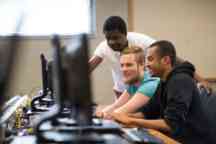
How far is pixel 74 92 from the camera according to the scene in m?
1.09

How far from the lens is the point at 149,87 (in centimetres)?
238

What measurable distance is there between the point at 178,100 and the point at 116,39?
1.06 metres

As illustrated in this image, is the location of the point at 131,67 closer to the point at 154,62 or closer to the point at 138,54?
the point at 138,54

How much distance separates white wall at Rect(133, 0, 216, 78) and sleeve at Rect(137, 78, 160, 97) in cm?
230

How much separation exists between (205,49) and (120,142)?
361 centimetres

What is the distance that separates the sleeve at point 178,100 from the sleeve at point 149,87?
334 mm

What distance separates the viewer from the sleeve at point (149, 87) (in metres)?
2.38

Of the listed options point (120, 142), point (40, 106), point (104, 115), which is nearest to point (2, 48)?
point (120, 142)

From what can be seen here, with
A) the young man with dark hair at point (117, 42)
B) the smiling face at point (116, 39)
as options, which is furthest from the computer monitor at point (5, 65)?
the smiling face at point (116, 39)

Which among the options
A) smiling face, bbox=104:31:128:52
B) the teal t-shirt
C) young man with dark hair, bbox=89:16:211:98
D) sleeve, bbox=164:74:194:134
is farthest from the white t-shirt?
sleeve, bbox=164:74:194:134

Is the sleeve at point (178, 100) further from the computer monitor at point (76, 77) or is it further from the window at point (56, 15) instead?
the window at point (56, 15)

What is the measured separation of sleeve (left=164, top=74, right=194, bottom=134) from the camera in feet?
6.51

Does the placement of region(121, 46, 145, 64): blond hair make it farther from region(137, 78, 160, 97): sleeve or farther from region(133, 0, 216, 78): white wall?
region(133, 0, 216, 78): white wall

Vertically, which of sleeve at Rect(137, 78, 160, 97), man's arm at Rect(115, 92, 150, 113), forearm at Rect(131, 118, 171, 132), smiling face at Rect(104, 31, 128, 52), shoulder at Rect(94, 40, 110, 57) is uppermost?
smiling face at Rect(104, 31, 128, 52)
